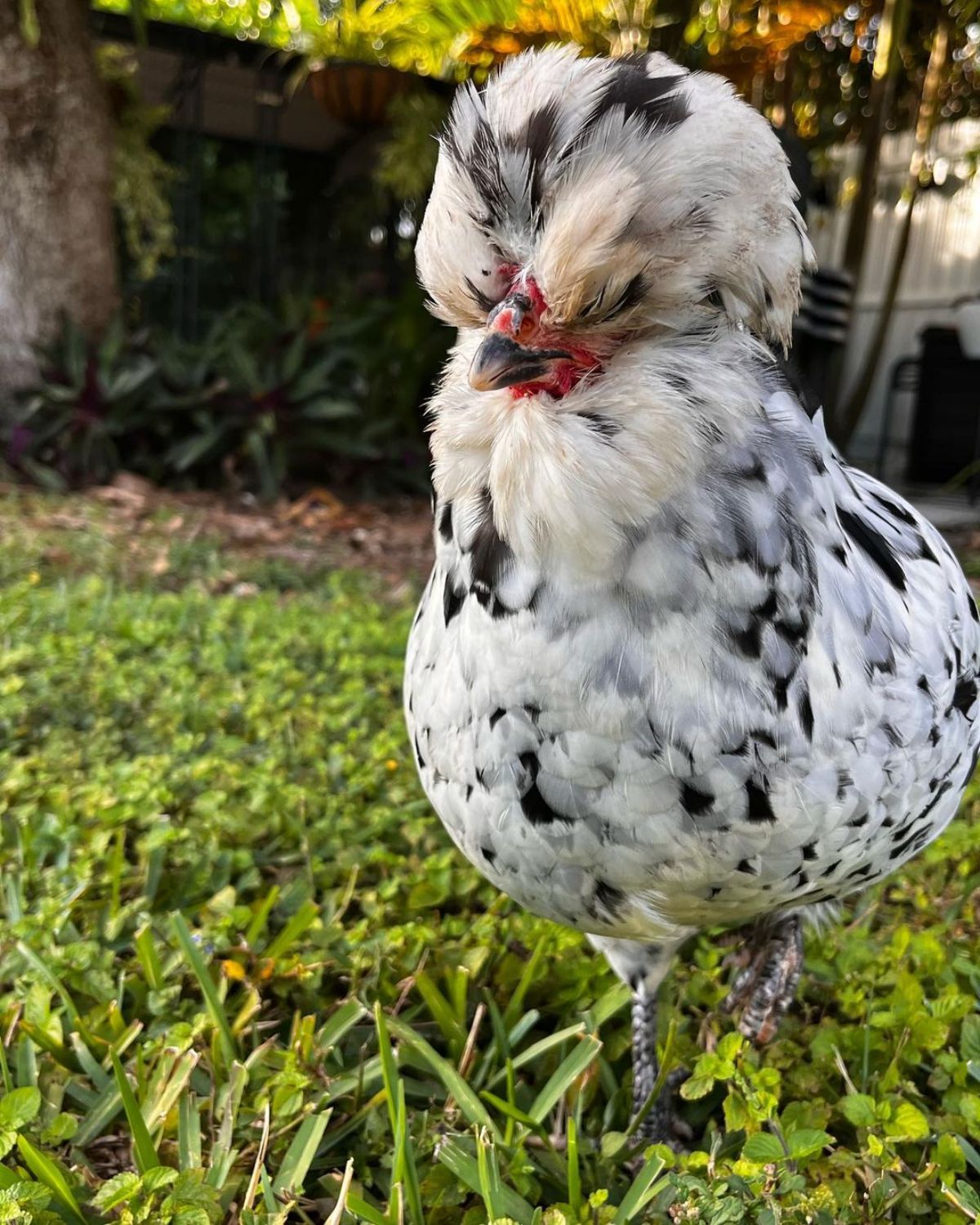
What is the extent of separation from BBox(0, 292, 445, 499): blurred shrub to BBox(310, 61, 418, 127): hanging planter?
4.37 ft

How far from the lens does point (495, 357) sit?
889 millimetres

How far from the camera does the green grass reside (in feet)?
3.95

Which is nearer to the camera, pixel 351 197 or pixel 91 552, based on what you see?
pixel 91 552

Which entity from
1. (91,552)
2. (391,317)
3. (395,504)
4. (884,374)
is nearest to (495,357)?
(91,552)

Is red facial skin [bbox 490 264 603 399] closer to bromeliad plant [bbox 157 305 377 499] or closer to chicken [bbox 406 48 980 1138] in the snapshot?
chicken [bbox 406 48 980 1138]

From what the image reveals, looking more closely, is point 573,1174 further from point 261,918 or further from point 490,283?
point 490,283

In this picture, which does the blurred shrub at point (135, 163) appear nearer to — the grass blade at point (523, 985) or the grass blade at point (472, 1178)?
the grass blade at point (523, 985)

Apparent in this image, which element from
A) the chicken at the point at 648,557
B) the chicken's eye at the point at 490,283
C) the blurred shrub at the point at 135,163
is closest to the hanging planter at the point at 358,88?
the blurred shrub at the point at 135,163

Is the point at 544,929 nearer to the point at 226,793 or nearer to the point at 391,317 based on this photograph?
the point at 226,793

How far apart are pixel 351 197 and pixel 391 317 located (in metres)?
1.62

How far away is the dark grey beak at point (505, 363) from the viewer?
35.0 inches

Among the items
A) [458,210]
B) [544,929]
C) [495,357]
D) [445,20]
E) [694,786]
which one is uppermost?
[445,20]

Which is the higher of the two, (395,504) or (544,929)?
(544,929)

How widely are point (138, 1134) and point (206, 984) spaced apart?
0.85 ft
